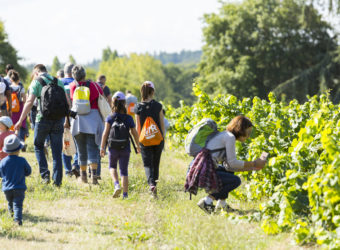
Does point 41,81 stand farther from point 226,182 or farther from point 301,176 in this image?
point 301,176

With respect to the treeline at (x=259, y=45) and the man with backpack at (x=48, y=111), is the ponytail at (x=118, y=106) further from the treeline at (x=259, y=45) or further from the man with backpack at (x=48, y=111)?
the treeline at (x=259, y=45)

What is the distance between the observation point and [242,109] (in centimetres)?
895

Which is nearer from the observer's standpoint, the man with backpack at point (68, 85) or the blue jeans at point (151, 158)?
the blue jeans at point (151, 158)

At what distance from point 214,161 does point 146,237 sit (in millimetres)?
1385

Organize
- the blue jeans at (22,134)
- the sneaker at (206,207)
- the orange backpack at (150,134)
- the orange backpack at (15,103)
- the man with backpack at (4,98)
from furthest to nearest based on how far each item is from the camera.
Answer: the blue jeans at (22,134) < the orange backpack at (15,103) < the man with backpack at (4,98) < the orange backpack at (150,134) < the sneaker at (206,207)

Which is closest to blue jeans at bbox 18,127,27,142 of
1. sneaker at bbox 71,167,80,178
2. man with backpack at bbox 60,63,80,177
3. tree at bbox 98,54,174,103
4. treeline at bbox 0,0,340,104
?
man with backpack at bbox 60,63,80,177

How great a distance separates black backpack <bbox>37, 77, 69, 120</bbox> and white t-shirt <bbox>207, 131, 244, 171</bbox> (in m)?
2.96

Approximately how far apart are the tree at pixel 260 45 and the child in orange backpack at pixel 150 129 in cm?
3143

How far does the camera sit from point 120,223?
19.2ft

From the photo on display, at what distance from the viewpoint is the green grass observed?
4.80 metres

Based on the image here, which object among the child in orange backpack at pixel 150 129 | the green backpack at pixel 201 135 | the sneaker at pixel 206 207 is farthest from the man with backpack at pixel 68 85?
the green backpack at pixel 201 135

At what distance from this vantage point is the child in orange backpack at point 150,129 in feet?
23.7

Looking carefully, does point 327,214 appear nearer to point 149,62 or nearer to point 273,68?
point 273,68

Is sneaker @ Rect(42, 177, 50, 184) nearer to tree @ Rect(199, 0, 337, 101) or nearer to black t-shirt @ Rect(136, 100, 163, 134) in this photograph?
black t-shirt @ Rect(136, 100, 163, 134)
